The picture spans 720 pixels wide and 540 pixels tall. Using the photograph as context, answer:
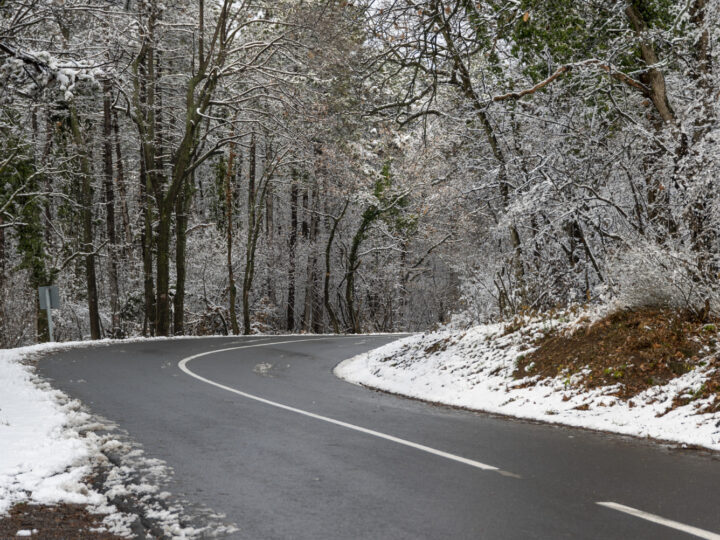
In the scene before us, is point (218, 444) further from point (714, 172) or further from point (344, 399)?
point (714, 172)

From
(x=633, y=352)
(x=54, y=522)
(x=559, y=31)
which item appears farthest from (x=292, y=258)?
(x=54, y=522)

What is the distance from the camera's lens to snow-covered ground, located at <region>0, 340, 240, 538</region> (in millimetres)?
5110

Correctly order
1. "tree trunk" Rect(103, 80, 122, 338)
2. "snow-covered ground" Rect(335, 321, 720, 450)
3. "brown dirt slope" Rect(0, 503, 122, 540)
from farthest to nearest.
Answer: "tree trunk" Rect(103, 80, 122, 338) < "snow-covered ground" Rect(335, 321, 720, 450) < "brown dirt slope" Rect(0, 503, 122, 540)

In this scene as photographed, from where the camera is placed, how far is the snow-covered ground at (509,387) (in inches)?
317

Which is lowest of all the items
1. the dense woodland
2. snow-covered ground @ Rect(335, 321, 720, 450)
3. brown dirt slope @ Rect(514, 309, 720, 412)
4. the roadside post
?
snow-covered ground @ Rect(335, 321, 720, 450)

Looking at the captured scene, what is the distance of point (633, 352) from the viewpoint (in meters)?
9.90

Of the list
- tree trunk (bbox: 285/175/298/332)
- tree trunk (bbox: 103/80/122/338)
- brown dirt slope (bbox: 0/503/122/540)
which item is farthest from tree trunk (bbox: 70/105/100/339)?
brown dirt slope (bbox: 0/503/122/540)

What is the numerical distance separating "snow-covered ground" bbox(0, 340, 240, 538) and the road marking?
277 cm

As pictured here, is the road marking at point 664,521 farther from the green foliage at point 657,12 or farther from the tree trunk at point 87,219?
the tree trunk at point 87,219

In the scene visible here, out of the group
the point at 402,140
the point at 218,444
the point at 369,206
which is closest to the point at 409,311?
the point at 369,206

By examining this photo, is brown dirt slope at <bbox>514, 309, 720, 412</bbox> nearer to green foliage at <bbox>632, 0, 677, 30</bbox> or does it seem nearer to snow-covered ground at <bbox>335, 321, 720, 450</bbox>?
snow-covered ground at <bbox>335, 321, 720, 450</bbox>

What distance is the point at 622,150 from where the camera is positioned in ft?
45.3

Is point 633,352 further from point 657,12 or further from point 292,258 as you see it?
point 292,258

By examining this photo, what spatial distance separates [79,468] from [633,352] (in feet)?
24.0
